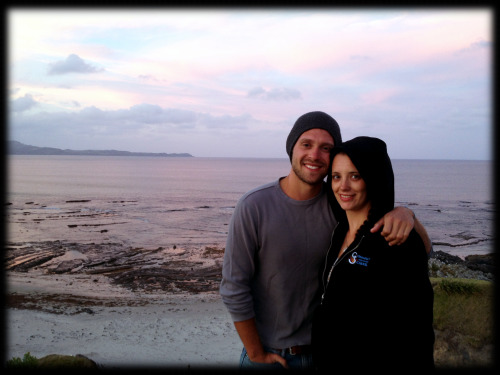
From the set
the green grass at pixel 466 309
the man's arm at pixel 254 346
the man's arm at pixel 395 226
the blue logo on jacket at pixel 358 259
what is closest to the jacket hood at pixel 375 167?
the man's arm at pixel 395 226

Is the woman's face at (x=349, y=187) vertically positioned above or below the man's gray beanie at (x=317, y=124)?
below

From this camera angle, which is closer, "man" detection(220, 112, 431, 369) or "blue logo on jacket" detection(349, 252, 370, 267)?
"blue logo on jacket" detection(349, 252, 370, 267)

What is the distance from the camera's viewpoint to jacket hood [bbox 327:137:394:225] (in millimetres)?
2771

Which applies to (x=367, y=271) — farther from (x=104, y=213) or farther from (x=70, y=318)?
(x=104, y=213)

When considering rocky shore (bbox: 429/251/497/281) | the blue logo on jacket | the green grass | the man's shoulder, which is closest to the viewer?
the blue logo on jacket

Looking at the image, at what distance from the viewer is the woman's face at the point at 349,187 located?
2891mm

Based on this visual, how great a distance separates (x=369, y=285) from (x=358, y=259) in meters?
0.20

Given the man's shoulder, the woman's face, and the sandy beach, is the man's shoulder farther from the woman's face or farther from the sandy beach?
the sandy beach

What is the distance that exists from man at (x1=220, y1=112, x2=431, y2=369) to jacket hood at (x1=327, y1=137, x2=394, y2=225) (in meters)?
0.45

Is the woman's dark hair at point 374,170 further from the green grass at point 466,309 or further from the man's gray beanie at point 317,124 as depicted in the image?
the green grass at point 466,309

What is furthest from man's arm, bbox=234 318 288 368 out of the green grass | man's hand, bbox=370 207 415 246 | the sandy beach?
the sandy beach

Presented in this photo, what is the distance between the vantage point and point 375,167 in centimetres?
278

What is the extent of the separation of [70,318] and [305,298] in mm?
10542

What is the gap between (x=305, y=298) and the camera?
3.27 m
